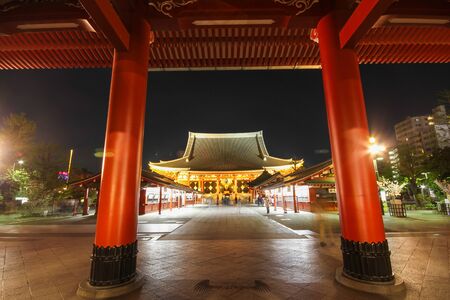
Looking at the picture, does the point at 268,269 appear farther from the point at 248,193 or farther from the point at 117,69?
the point at 248,193

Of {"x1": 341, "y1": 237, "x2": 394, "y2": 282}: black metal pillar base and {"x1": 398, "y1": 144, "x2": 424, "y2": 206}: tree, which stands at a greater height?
{"x1": 398, "y1": 144, "x2": 424, "y2": 206}: tree

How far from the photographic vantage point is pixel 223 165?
3284cm

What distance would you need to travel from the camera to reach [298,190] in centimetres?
1927

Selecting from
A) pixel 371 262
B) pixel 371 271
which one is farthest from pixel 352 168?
pixel 371 271

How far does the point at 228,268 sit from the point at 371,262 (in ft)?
7.70

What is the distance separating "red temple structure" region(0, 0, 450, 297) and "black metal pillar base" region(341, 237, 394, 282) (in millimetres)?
13

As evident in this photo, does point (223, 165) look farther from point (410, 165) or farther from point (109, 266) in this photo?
point (109, 266)

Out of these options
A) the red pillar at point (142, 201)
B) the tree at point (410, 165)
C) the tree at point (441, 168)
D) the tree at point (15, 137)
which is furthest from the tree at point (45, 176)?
the tree at point (410, 165)

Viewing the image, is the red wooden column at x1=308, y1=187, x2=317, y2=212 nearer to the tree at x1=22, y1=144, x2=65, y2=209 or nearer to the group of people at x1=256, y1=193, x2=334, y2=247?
the group of people at x1=256, y1=193, x2=334, y2=247

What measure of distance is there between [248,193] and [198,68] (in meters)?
30.1

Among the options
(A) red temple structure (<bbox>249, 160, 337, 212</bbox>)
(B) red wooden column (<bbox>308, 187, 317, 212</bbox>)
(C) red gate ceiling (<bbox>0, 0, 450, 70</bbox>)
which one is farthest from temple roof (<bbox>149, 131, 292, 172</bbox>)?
(C) red gate ceiling (<bbox>0, 0, 450, 70</bbox>)

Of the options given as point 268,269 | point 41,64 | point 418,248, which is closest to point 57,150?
point 41,64

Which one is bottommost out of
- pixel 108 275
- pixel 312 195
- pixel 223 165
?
pixel 108 275

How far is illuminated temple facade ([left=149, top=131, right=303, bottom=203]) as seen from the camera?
3136cm
